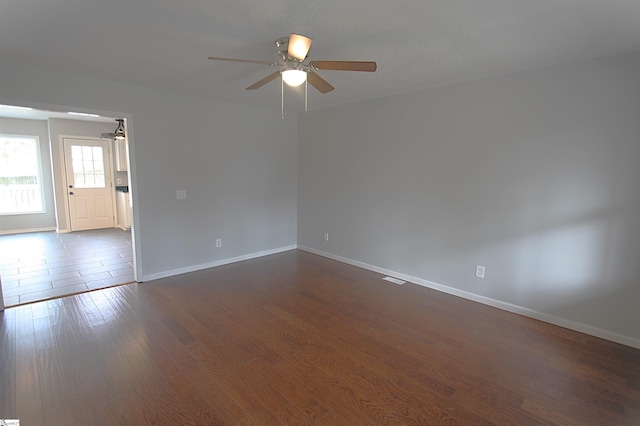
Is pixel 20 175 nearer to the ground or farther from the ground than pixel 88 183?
farther from the ground

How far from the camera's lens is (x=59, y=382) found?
2086 mm

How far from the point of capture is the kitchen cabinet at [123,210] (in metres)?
7.25

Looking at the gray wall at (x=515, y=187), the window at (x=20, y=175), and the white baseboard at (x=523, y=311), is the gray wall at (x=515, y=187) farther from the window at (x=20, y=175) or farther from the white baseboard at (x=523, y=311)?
the window at (x=20, y=175)

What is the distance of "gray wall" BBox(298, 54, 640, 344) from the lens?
8.57 feet

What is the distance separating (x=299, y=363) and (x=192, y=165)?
10.1 feet

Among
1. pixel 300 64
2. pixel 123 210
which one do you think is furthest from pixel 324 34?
pixel 123 210

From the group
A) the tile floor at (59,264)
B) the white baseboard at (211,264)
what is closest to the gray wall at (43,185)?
the tile floor at (59,264)

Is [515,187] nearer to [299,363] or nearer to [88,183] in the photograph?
[299,363]

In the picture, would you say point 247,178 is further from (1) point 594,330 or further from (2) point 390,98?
(1) point 594,330

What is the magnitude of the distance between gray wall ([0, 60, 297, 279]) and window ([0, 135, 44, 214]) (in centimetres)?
490

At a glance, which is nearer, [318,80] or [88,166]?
[318,80]

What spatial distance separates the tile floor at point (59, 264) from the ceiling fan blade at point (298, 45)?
3.59 metres

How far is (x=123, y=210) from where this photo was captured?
736 cm

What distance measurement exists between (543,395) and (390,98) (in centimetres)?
343
